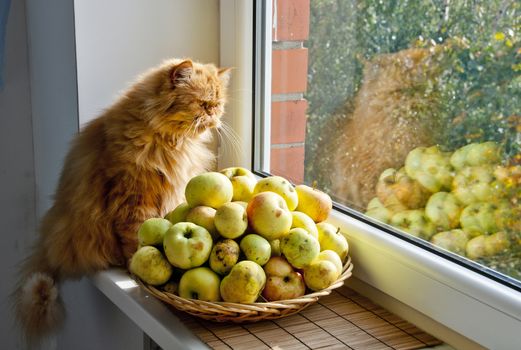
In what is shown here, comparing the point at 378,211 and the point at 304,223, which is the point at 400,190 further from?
the point at 304,223

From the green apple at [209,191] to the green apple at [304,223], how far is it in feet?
0.40

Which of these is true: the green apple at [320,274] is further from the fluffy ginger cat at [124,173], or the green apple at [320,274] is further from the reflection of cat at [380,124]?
the fluffy ginger cat at [124,173]

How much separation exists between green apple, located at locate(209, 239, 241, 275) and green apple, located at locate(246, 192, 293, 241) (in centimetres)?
6

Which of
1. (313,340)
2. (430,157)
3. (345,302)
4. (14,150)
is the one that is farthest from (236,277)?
(14,150)

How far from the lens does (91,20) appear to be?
1.44 metres

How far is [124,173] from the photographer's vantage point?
127cm

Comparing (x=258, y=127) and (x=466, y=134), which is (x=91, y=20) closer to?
(x=258, y=127)

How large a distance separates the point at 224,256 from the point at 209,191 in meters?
0.14

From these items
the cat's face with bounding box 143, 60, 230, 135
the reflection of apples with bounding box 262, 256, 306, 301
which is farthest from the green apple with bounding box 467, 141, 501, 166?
the cat's face with bounding box 143, 60, 230, 135

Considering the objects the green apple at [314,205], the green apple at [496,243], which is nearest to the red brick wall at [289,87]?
the green apple at [314,205]

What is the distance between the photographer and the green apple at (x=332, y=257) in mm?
1105

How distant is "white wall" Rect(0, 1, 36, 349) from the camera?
5.76 feet

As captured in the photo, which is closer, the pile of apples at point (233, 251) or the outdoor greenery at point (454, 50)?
the outdoor greenery at point (454, 50)

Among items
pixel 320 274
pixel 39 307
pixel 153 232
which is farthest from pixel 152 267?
pixel 39 307
